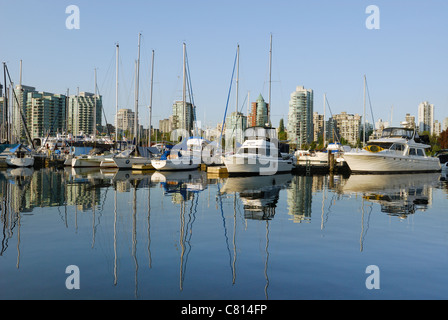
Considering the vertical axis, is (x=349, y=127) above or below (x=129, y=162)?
above

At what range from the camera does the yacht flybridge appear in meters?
43.2

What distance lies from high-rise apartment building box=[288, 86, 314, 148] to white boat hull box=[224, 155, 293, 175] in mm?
138476

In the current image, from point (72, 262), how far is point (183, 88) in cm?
3885

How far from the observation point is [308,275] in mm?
8070

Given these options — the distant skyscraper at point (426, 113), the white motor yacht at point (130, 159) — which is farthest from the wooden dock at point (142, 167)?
the distant skyscraper at point (426, 113)

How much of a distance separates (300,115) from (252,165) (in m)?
148

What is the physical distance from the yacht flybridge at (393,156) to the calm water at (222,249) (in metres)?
25.1

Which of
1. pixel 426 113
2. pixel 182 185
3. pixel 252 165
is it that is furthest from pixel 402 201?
pixel 426 113

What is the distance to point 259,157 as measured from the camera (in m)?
38.4

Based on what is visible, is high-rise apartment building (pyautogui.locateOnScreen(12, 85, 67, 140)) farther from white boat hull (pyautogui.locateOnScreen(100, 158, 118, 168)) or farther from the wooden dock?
the wooden dock

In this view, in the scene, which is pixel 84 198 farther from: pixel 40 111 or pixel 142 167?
pixel 40 111

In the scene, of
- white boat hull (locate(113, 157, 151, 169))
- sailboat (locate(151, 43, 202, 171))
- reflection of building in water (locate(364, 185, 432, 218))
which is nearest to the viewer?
reflection of building in water (locate(364, 185, 432, 218))

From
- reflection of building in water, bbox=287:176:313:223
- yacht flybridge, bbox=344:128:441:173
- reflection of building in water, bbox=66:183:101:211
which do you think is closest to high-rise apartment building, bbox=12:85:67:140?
yacht flybridge, bbox=344:128:441:173
